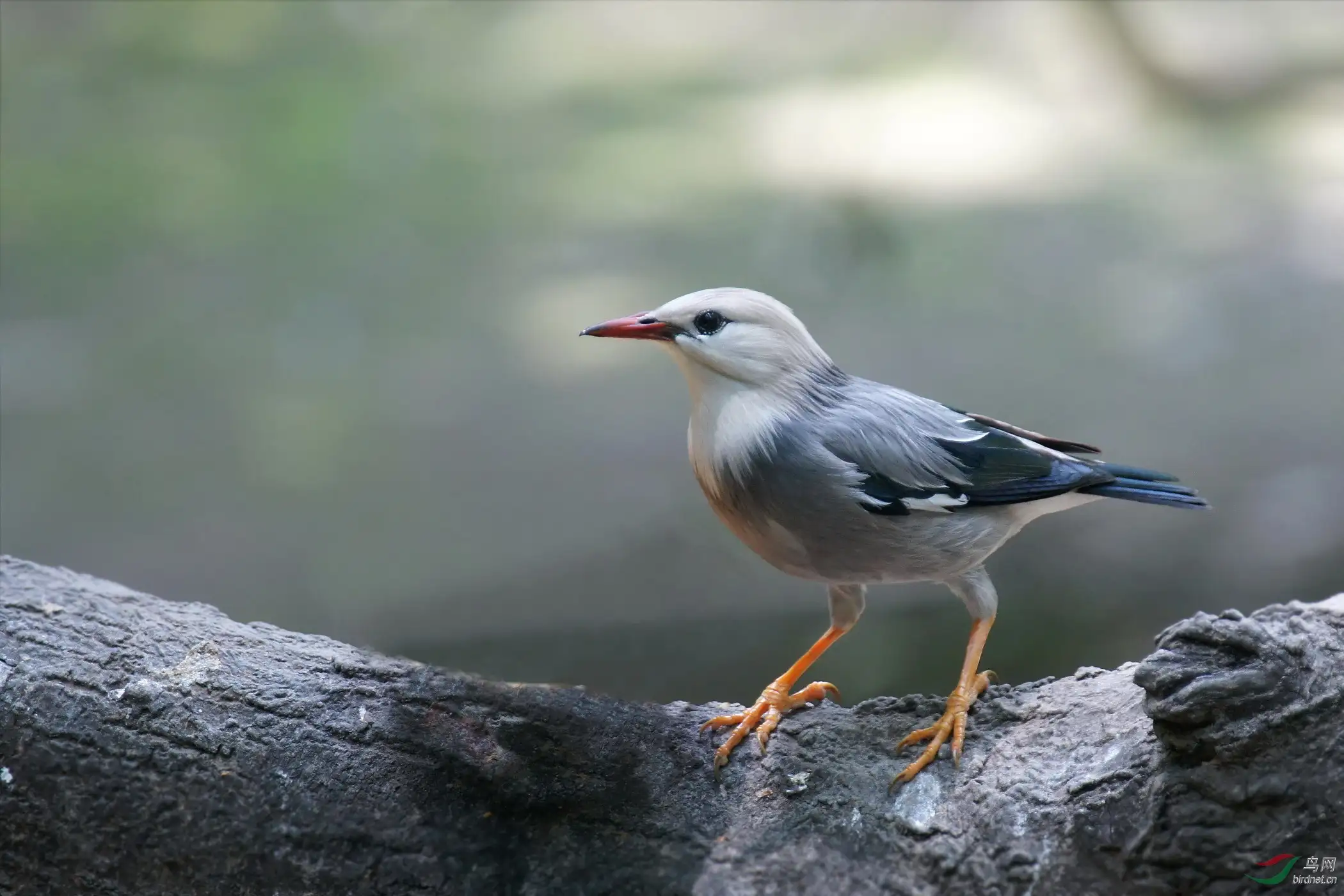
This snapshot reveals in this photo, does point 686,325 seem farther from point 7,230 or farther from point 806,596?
point 7,230

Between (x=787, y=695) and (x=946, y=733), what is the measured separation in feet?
1.51

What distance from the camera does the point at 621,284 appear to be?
7.21 metres

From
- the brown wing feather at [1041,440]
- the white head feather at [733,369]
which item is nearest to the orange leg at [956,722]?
the brown wing feather at [1041,440]

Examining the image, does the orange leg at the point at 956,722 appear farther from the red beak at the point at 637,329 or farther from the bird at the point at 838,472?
the red beak at the point at 637,329

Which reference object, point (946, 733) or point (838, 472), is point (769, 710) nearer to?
point (946, 733)

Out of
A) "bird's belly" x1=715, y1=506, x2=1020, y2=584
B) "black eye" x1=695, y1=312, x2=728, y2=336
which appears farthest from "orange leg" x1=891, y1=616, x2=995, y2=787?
"black eye" x1=695, y1=312, x2=728, y2=336

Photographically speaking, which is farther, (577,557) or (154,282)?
(154,282)

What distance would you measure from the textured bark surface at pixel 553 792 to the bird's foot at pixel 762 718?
1.6 inches

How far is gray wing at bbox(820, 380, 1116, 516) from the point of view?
10.0 feet

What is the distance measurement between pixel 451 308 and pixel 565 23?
8.59 ft

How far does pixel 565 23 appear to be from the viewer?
28.3 feet

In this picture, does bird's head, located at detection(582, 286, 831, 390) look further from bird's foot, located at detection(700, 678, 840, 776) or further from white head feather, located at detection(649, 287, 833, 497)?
bird's foot, located at detection(700, 678, 840, 776)

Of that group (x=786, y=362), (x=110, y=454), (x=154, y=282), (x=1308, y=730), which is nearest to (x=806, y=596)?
(x=786, y=362)

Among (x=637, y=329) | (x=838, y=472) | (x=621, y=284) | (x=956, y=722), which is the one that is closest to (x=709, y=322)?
(x=637, y=329)
